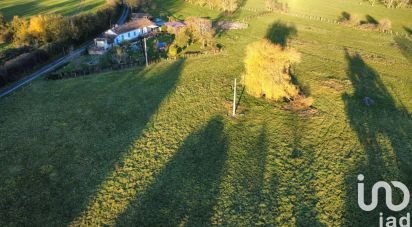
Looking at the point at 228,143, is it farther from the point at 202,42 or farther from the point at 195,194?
the point at 202,42

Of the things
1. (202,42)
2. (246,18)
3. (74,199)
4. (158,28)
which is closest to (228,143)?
(74,199)

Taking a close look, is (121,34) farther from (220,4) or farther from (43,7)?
(220,4)

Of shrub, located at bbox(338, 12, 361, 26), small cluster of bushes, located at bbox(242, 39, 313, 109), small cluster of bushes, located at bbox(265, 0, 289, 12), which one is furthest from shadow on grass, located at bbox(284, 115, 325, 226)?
small cluster of bushes, located at bbox(265, 0, 289, 12)

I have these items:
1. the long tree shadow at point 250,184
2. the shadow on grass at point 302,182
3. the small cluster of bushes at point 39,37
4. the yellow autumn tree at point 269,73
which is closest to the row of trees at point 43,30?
the small cluster of bushes at point 39,37

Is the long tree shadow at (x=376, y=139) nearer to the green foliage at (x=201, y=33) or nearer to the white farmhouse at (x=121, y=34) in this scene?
the green foliage at (x=201, y=33)

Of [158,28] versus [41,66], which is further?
[158,28]

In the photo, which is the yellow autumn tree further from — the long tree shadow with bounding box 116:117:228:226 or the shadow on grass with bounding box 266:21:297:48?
the shadow on grass with bounding box 266:21:297:48
